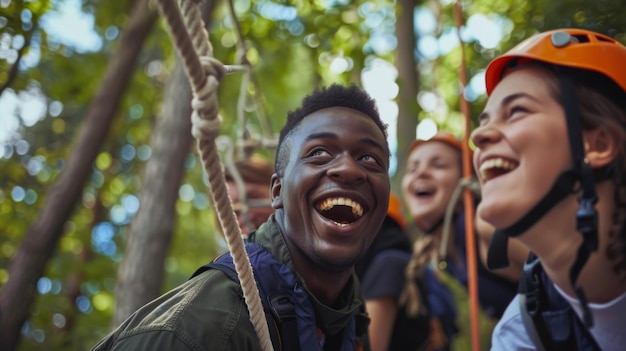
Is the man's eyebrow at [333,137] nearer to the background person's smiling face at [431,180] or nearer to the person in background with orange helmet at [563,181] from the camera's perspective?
the person in background with orange helmet at [563,181]

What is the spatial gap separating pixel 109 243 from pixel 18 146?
6.62 feet

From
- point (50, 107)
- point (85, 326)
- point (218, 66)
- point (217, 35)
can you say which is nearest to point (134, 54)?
point (217, 35)

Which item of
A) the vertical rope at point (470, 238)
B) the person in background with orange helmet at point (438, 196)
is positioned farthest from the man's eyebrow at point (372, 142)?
Answer: the person in background with orange helmet at point (438, 196)

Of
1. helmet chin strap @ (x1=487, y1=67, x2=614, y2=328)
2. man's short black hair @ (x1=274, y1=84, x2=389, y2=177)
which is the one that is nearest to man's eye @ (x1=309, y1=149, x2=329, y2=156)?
man's short black hair @ (x1=274, y1=84, x2=389, y2=177)

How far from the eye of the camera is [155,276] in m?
4.98

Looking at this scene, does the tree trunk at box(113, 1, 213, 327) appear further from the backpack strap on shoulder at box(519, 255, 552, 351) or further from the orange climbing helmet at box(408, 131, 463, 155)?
the backpack strap on shoulder at box(519, 255, 552, 351)

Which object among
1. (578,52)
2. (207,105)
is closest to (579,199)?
(578,52)

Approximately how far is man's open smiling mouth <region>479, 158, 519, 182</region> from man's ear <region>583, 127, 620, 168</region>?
0.31m

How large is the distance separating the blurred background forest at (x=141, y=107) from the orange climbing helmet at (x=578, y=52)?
121cm

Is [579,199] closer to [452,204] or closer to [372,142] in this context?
[372,142]

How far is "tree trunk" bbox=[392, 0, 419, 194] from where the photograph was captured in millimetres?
6551

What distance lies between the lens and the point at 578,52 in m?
2.81

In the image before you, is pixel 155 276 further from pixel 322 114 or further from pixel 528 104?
pixel 528 104

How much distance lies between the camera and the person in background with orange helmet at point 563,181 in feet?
8.73
